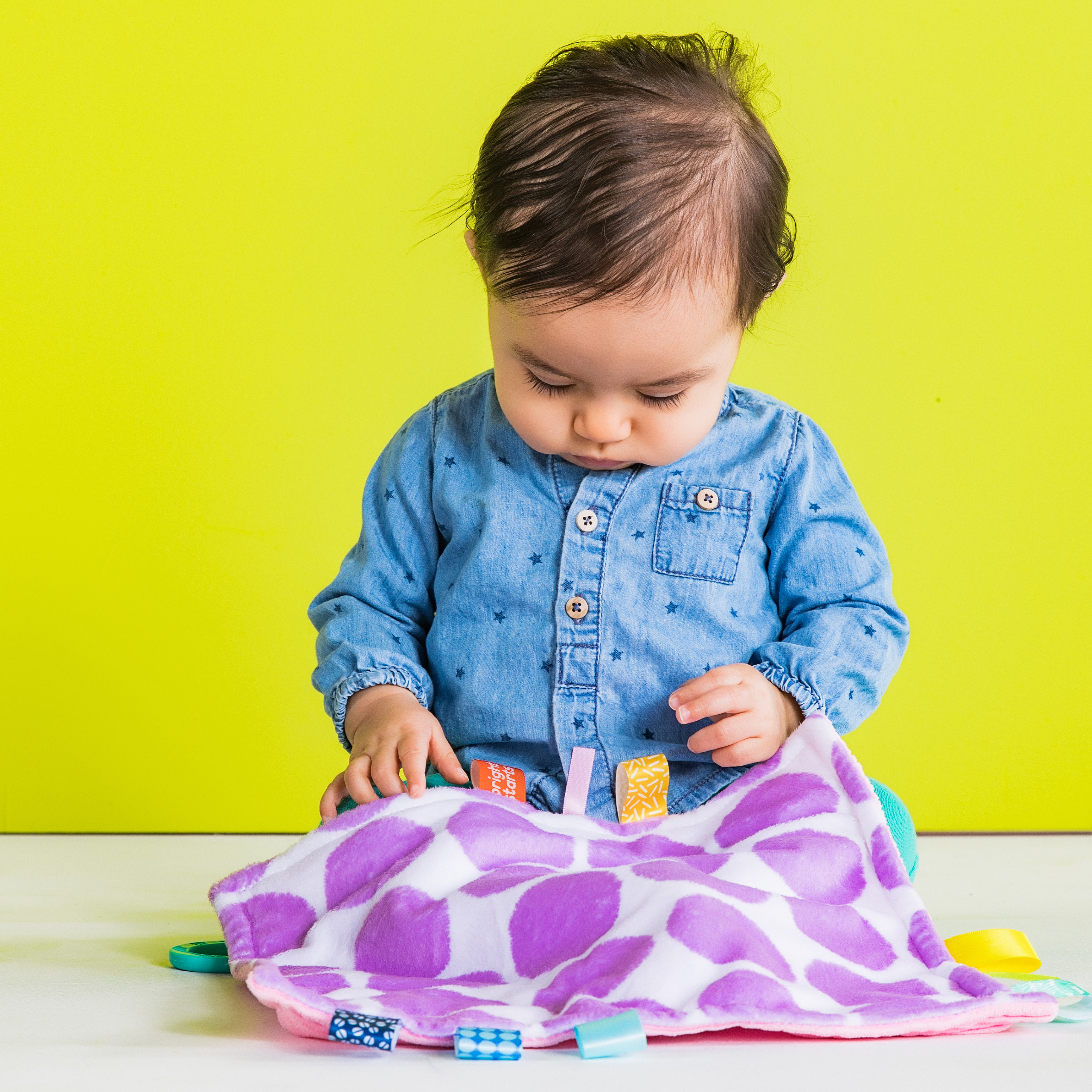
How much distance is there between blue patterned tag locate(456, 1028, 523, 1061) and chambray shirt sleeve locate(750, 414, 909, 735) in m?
0.35

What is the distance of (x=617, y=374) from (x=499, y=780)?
289 millimetres

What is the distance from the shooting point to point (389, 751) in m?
0.85

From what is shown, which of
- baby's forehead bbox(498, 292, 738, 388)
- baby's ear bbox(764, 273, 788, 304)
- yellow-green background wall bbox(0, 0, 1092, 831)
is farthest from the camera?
yellow-green background wall bbox(0, 0, 1092, 831)

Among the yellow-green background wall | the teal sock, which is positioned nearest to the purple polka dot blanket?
the teal sock

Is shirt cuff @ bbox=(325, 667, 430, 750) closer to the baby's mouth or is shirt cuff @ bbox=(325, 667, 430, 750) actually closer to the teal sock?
the baby's mouth

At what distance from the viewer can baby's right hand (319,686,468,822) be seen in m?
0.83

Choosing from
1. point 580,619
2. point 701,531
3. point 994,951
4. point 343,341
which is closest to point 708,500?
point 701,531

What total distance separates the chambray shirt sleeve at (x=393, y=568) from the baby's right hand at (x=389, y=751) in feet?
0.21

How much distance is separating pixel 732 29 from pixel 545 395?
73cm

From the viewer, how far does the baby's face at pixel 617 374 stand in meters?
0.80

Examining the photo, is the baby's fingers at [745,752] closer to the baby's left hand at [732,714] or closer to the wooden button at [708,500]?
the baby's left hand at [732,714]

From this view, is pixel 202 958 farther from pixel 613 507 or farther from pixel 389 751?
pixel 613 507

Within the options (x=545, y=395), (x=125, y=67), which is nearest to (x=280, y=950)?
(x=545, y=395)

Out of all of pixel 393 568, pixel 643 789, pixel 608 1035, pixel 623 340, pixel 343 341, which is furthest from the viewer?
pixel 343 341
